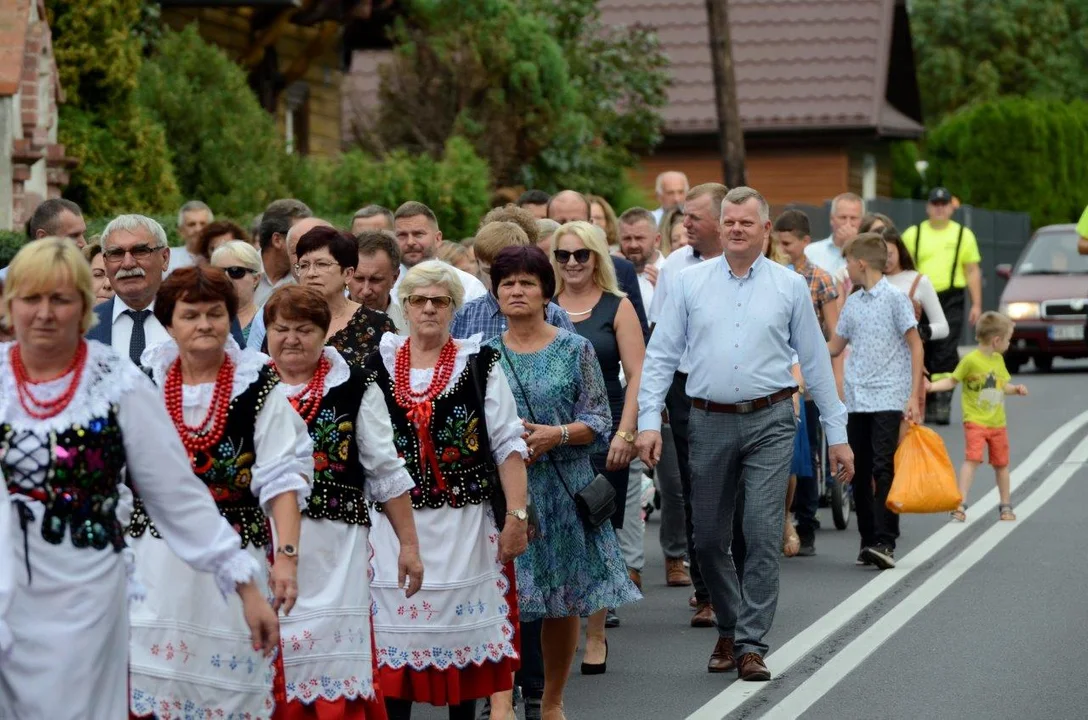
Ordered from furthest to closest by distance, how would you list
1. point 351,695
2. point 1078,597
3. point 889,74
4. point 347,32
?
point 889,74 < point 347,32 < point 1078,597 < point 351,695

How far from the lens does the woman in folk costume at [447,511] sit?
724 centimetres

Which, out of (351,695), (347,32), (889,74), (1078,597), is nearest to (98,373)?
(351,695)

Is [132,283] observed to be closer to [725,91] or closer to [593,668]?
[593,668]

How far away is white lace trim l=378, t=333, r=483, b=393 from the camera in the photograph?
7.34m

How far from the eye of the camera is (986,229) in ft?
122

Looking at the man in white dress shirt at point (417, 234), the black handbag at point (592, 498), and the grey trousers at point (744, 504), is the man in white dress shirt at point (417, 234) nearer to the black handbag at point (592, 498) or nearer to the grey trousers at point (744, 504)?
the grey trousers at point (744, 504)

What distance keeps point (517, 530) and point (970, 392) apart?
7.34m

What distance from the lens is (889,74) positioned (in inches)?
1768

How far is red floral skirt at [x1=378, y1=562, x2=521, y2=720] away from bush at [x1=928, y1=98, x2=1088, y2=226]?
45075 millimetres

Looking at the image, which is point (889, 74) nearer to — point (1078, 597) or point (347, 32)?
point (347, 32)

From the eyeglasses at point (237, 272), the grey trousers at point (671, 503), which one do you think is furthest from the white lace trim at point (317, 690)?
the grey trousers at point (671, 503)

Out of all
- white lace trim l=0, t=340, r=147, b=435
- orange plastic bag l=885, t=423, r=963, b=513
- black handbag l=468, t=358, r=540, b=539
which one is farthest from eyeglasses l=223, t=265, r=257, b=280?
white lace trim l=0, t=340, r=147, b=435

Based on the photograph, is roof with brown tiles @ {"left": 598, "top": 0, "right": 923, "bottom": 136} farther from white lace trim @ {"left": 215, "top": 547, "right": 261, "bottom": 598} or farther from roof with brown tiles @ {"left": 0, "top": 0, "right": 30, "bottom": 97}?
white lace trim @ {"left": 215, "top": 547, "right": 261, "bottom": 598}

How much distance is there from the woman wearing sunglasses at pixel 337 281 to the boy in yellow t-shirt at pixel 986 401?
6.97 metres
